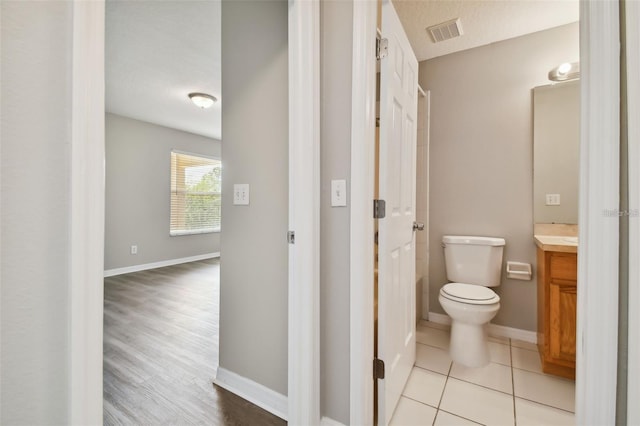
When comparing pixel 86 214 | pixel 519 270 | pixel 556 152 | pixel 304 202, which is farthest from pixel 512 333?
pixel 86 214

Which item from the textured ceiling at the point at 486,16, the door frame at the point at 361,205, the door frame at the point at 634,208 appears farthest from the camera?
the textured ceiling at the point at 486,16

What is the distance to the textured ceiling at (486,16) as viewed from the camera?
1.96 meters

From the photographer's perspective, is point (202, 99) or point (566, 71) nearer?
point (566, 71)

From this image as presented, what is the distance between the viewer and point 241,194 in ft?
5.25

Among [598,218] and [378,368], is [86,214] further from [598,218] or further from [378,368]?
[598,218]

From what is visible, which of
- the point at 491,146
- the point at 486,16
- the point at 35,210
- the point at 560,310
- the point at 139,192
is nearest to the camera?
the point at 35,210

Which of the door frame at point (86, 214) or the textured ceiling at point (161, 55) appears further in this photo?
the textured ceiling at point (161, 55)

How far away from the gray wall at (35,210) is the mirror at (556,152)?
280 centimetres

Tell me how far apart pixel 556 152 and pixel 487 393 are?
1828 millimetres

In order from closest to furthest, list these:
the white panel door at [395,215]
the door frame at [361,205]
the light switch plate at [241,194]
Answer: the door frame at [361,205]
the white panel door at [395,215]
the light switch plate at [241,194]

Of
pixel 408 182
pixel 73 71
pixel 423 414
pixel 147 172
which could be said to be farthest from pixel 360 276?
pixel 147 172

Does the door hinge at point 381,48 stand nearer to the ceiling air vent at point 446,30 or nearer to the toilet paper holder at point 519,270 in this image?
the ceiling air vent at point 446,30

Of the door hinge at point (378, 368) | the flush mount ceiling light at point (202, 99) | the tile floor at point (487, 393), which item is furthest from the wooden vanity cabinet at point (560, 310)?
the flush mount ceiling light at point (202, 99)

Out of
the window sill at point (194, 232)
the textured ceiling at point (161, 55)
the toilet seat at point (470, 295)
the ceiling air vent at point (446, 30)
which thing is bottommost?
the toilet seat at point (470, 295)
